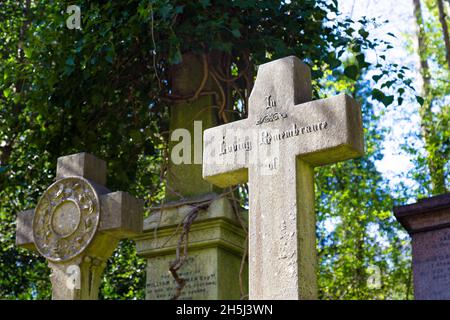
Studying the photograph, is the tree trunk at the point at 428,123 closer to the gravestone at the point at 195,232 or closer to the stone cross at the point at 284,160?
the gravestone at the point at 195,232

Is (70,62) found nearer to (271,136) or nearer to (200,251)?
(200,251)

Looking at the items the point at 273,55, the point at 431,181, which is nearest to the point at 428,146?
the point at 431,181

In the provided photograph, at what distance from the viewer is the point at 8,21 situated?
11805 millimetres

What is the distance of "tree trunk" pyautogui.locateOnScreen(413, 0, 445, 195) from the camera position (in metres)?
13.7

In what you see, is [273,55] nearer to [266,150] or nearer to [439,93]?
[266,150]

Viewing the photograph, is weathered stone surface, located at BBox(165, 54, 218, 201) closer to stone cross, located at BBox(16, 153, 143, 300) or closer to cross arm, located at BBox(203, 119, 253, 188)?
stone cross, located at BBox(16, 153, 143, 300)

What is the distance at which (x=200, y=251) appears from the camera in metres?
7.19

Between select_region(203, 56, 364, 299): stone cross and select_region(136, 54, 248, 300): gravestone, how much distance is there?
200 centimetres

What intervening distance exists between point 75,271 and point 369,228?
11612mm

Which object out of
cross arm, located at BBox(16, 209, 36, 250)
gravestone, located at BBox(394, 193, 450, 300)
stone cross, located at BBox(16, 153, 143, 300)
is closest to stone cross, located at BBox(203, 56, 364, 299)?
stone cross, located at BBox(16, 153, 143, 300)

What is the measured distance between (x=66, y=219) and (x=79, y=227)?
0.53ft

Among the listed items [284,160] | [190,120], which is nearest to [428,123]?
[190,120]

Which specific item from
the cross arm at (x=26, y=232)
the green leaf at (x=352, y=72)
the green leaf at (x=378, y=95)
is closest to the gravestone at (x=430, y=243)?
the green leaf at (x=378, y=95)

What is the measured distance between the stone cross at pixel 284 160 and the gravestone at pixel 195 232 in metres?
2.00
